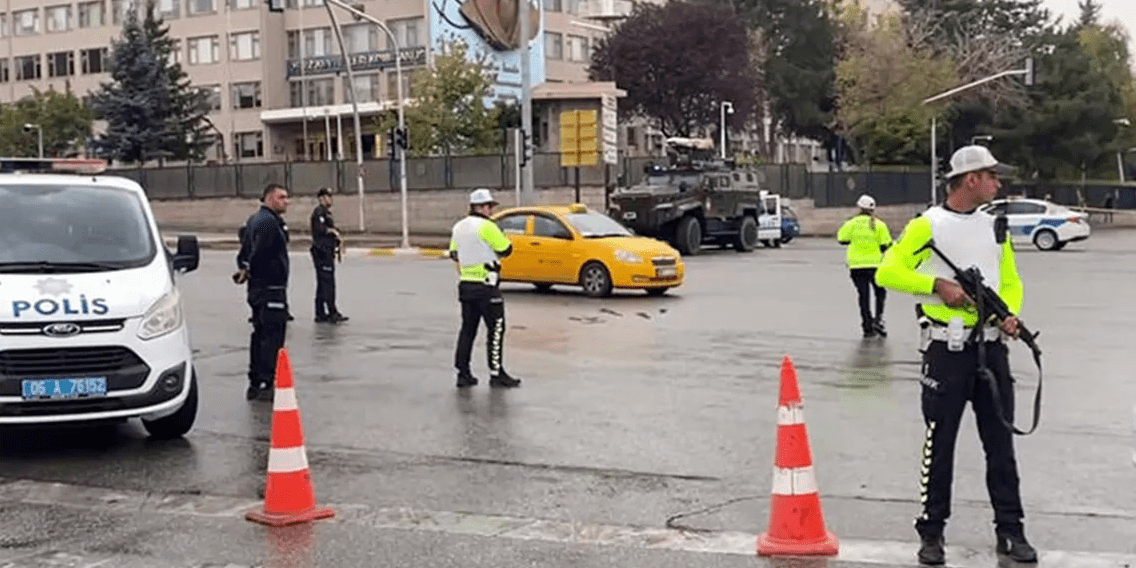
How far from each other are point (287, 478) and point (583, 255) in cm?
1553

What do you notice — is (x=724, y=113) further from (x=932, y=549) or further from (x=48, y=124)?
(x=932, y=549)

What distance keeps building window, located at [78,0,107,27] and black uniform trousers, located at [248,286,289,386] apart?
8027 centimetres

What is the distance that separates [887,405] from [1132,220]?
216 ft

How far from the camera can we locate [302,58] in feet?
258

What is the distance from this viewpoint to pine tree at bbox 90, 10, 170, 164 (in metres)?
64.8

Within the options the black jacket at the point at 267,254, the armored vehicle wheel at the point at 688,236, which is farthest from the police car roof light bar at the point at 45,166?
the armored vehicle wheel at the point at 688,236

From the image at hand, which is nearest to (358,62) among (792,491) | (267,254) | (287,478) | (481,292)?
(481,292)

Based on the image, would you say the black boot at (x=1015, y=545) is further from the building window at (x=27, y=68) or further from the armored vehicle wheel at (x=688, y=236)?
the building window at (x=27, y=68)

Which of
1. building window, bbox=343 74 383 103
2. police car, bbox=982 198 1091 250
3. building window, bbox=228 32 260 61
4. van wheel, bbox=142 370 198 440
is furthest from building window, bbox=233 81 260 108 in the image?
van wheel, bbox=142 370 198 440

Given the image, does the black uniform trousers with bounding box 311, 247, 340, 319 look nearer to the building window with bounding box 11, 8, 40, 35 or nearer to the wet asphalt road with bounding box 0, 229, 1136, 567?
the wet asphalt road with bounding box 0, 229, 1136, 567

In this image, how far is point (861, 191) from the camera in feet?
195

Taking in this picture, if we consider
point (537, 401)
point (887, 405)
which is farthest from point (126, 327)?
point (887, 405)

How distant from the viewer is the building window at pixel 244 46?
7925 centimetres

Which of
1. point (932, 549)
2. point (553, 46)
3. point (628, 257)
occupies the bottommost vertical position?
point (932, 549)
